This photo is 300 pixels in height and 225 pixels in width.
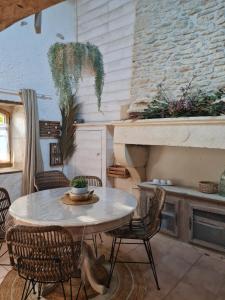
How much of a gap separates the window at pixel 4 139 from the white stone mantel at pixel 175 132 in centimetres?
182

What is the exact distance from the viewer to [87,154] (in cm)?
418

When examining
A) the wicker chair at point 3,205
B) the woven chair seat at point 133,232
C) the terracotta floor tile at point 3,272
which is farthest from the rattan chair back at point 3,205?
the woven chair seat at point 133,232

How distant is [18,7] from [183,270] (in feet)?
8.45

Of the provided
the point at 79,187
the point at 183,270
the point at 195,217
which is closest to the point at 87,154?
the point at 79,187

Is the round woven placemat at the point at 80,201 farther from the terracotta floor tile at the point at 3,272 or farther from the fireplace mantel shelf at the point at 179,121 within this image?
the fireplace mantel shelf at the point at 179,121

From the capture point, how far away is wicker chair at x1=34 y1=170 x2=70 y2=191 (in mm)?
3220

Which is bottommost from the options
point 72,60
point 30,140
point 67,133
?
point 30,140

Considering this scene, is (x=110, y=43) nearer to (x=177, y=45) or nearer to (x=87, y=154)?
(x=177, y=45)

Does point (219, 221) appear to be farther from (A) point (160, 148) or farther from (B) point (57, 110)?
(B) point (57, 110)

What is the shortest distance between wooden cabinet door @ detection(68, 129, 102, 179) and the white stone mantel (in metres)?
0.55

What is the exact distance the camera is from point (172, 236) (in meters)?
3.10

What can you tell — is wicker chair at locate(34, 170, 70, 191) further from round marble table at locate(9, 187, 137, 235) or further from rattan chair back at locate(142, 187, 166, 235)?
rattan chair back at locate(142, 187, 166, 235)

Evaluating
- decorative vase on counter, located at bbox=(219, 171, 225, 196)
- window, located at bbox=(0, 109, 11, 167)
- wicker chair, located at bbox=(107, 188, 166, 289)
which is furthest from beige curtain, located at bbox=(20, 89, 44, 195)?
decorative vase on counter, located at bbox=(219, 171, 225, 196)

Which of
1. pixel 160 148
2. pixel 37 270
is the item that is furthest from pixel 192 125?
pixel 37 270
